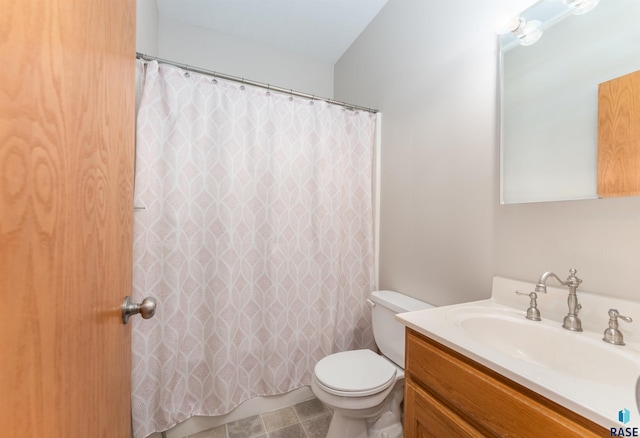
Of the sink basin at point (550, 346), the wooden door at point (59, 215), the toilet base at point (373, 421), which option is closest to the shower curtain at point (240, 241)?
the toilet base at point (373, 421)

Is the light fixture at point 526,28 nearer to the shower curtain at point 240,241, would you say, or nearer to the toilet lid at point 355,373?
the shower curtain at point 240,241

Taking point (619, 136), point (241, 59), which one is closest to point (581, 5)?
point (619, 136)

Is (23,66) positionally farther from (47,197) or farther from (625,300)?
(625,300)

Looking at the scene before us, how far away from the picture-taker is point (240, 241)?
5.08 ft

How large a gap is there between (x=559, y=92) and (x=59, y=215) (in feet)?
4.71

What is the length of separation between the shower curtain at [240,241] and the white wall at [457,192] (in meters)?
0.28

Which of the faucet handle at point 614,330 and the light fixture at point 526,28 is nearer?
the faucet handle at point 614,330

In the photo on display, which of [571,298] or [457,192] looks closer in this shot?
[571,298]

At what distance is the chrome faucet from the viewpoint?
0.84 metres

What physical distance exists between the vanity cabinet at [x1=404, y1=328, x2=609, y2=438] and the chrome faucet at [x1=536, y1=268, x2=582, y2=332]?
14.9 inches

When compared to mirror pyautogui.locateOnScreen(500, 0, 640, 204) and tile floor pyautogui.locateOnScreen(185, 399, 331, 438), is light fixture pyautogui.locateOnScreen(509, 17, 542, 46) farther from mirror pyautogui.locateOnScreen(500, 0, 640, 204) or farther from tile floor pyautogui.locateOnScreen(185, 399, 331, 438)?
tile floor pyautogui.locateOnScreen(185, 399, 331, 438)

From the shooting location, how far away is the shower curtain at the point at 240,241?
4.44 ft

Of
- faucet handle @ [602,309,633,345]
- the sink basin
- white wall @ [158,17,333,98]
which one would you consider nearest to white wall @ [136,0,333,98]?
white wall @ [158,17,333,98]

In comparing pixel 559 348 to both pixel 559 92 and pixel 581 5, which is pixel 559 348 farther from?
pixel 581 5
